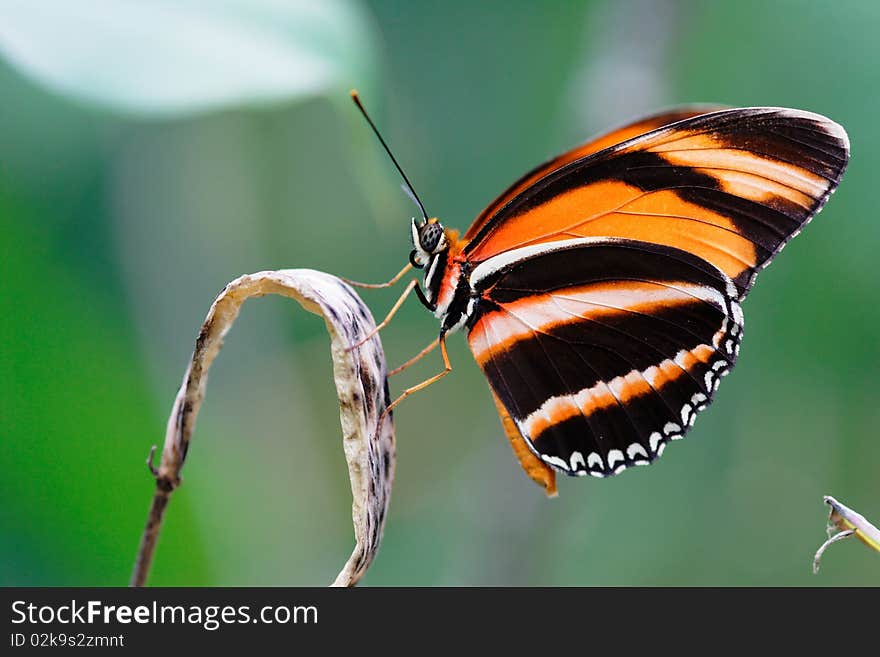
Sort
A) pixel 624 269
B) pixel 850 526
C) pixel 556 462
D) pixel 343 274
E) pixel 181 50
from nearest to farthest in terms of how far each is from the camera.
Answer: pixel 850 526, pixel 181 50, pixel 556 462, pixel 624 269, pixel 343 274

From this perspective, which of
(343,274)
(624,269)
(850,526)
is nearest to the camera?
(850,526)

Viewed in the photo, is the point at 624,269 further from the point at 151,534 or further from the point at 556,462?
the point at 151,534

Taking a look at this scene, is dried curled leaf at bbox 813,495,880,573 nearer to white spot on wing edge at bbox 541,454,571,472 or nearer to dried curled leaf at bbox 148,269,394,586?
dried curled leaf at bbox 148,269,394,586

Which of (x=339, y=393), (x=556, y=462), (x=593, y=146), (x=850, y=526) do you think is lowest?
(x=850, y=526)

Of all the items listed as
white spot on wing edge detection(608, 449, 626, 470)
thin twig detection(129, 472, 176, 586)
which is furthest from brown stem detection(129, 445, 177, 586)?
white spot on wing edge detection(608, 449, 626, 470)

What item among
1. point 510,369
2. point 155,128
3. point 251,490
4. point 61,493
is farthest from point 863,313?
point 61,493

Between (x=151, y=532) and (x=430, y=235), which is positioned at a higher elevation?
(x=430, y=235)

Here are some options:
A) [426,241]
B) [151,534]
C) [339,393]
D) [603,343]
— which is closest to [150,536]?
[151,534]
